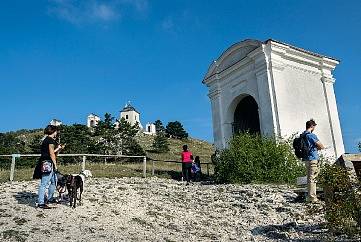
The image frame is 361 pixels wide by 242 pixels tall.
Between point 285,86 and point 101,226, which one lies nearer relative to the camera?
point 101,226

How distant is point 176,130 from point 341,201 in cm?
9896

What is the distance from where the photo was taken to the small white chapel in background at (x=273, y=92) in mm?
17734

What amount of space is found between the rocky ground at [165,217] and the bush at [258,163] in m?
1.64

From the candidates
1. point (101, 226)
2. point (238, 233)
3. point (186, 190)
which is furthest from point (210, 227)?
point (186, 190)

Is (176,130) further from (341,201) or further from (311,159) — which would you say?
(341,201)

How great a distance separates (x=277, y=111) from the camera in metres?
17.4

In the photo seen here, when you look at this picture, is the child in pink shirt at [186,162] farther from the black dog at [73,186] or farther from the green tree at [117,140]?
the green tree at [117,140]

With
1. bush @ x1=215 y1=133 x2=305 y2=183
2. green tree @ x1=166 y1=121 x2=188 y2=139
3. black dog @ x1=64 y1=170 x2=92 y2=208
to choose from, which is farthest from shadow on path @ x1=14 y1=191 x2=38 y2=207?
green tree @ x1=166 y1=121 x2=188 y2=139

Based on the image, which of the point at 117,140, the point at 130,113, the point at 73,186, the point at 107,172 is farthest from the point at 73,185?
the point at 130,113

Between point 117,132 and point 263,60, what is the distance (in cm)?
5239

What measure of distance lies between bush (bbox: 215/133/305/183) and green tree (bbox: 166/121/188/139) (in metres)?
88.5

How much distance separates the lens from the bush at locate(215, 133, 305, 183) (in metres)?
14.4

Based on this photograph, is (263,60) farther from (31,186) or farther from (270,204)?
(31,186)

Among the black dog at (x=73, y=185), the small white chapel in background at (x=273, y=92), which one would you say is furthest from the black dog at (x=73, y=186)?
the small white chapel in background at (x=273, y=92)
